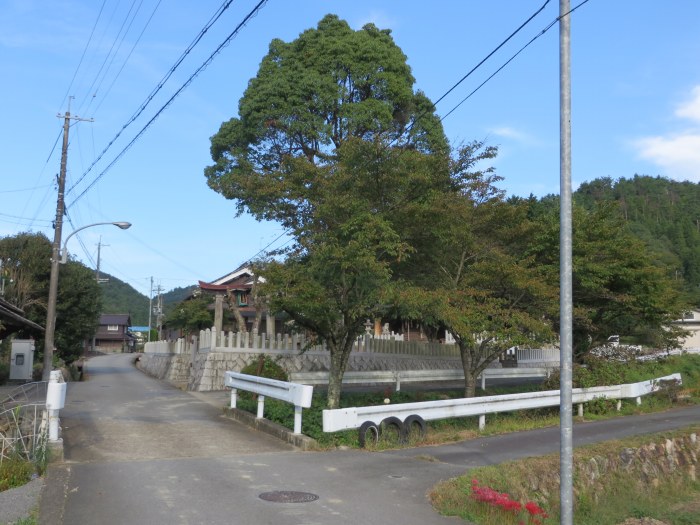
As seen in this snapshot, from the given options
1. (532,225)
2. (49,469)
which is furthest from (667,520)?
(532,225)

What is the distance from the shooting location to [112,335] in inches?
3639

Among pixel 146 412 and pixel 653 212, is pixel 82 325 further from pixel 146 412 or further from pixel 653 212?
pixel 653 212

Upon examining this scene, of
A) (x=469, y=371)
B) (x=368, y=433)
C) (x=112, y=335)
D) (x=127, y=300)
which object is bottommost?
(x=112, y=335)

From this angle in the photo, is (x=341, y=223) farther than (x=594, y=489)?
Yes

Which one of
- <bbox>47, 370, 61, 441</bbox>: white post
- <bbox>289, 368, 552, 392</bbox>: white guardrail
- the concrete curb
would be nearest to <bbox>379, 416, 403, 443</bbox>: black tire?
the concrete curb

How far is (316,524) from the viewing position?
20.3ft

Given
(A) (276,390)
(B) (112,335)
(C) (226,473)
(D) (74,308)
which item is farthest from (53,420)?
(B) (112,335)

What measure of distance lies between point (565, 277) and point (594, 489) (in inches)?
234

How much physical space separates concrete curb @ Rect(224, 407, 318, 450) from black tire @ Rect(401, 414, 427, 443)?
178cm

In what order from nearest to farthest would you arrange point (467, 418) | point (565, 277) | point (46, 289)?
point (565, 277), point (467, 418), point (46, 289)

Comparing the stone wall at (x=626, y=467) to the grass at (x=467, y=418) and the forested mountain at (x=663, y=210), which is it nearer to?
the grass at (x=467, y=418)

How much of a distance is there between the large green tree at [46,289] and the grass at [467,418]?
63.1 feet

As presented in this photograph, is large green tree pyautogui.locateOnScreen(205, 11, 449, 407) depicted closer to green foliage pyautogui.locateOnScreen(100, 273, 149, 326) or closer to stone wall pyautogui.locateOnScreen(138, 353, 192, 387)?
stone wall pyautogui.locateOnScreen(138, 353, 192, 387)

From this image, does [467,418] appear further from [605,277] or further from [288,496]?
[288,496]
